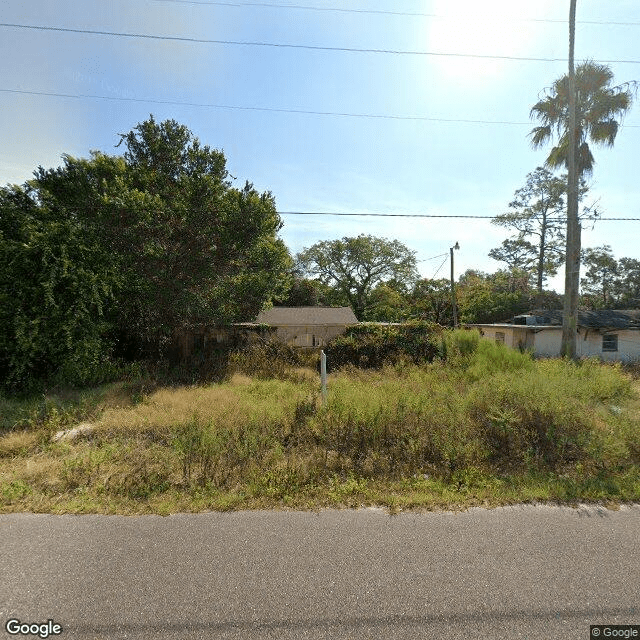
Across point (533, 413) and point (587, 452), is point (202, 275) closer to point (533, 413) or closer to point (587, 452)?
point (533, 413)

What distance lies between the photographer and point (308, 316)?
2270 centimetres

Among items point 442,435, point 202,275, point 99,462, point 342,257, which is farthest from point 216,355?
point 342,257

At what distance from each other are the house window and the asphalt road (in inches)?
705

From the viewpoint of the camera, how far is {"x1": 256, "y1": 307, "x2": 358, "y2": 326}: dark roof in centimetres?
2164

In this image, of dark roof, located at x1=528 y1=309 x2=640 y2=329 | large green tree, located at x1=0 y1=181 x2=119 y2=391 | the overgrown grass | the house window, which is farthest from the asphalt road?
the house window

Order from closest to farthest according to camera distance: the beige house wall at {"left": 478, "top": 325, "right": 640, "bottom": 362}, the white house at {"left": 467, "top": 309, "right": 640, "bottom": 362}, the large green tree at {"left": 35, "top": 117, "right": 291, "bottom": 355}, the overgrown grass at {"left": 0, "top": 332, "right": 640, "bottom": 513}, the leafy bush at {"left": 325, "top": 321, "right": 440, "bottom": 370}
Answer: the overgrown grass at {"left": 0, "top": 332, "right": 640, "bottom": 513}
the large green tree at {"left": 35, "top": 117, "right": 291, "bottom": 355}
the leafy bush at {"left": 325, "top": 321, "right": 440, "bottom": 370}
the white house at {"left": 467, "top": 309, "right": 640, "bottom": 362}
the beige house wall at {"left": 478, "top": 325, "right": 640, "bottom": 362}

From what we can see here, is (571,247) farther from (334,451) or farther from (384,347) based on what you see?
(334,451)

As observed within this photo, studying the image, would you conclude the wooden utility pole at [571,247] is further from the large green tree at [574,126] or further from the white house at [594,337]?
the white house at [594,337]

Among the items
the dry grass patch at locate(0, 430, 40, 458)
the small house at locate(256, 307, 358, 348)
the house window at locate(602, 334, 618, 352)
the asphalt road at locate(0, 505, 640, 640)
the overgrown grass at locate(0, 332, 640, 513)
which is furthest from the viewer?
the small house at locate(256, 307, 358, 348)

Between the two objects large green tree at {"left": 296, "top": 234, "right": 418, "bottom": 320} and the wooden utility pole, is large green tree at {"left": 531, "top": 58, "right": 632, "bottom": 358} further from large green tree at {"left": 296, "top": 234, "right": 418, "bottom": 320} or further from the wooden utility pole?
large green tree at {"left": 296, "top": 234, "right": 418, "bottom": 320}

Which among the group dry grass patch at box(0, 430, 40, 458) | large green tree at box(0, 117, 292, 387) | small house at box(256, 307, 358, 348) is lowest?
dry grass patch at box(0, 430, 40, 458)

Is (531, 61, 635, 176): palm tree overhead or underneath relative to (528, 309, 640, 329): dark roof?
overhead

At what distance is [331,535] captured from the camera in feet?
9.04

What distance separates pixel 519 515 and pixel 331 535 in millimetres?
1900
